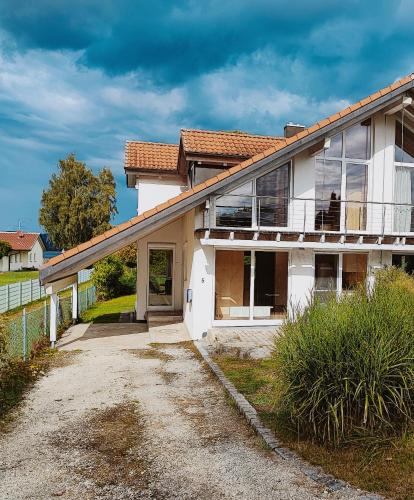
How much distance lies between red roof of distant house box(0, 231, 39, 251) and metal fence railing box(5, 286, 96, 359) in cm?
5564

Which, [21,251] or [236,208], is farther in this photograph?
[21,251]

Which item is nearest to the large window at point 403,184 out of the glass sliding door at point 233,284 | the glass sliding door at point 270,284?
the glass sliding door at point 270,284

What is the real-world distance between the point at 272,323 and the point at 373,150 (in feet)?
23.6

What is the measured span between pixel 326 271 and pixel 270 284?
7.03 feet

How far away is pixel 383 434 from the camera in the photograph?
17.9ft

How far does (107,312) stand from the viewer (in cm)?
2078

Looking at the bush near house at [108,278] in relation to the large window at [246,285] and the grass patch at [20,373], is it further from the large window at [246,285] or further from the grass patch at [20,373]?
the grass patch at [20,373]

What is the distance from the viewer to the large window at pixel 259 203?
45.0ft

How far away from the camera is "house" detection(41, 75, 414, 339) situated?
13.2 m

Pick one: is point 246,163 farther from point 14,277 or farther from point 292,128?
point 14,277

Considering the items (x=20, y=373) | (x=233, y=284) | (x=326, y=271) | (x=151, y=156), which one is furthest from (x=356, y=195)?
(x=20, y=373)

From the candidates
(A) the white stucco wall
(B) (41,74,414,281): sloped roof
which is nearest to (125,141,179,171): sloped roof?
(A) the white stucco wall

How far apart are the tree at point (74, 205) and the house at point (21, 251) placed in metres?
12.7

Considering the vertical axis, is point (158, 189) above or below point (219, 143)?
below
